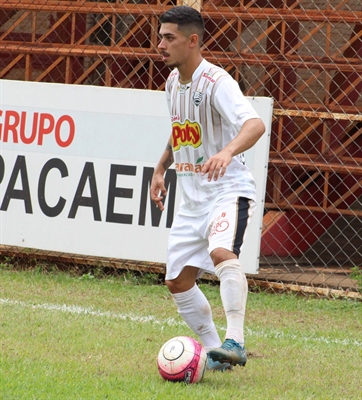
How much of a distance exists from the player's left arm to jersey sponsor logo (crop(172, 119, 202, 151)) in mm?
404

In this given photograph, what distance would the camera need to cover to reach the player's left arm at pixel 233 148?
4266 millimetres

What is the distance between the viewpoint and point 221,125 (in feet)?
15.9

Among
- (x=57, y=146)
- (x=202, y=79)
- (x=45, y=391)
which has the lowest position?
(x=45, y=391)

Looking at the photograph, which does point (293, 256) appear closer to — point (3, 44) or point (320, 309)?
point (320, 309)

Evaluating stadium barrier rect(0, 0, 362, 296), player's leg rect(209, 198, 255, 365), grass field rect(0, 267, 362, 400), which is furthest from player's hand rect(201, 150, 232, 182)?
stadium barrier rect(0, 0, 362, 296)

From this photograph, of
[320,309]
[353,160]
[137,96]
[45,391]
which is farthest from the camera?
[353,160]

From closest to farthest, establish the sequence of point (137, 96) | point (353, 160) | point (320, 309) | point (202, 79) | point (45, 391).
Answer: point (45, 391) → point (202, 79) → point (320, 309) → point (137, 96) → point (353, 160)

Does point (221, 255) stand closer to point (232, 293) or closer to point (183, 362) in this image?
point (232, 293)

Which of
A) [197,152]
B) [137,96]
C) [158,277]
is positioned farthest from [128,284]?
[197,152]

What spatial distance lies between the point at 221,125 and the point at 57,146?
343 centimetres

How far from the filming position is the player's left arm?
427 centimetres

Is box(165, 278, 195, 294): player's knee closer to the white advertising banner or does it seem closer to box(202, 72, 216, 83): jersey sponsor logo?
box(202, 72, 216, 83): jersey sponsor logo

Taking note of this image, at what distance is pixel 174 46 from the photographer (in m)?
4.82

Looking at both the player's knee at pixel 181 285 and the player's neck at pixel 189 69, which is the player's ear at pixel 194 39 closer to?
the player's neck at pixel 189 69
